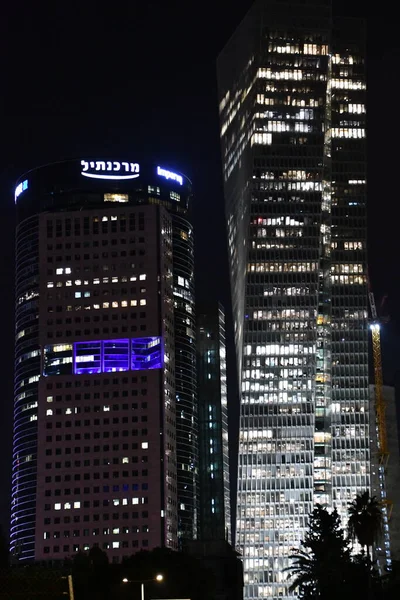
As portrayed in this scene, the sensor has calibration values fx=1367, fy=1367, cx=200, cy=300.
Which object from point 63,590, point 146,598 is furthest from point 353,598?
point 63,590

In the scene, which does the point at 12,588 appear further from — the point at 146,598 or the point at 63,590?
the point at 146,598

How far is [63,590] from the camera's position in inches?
2921

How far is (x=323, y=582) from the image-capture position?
19762cm

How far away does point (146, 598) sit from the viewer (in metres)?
199

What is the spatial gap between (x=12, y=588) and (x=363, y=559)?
131m

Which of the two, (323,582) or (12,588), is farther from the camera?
(323,582)

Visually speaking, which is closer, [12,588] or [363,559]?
[12,588]

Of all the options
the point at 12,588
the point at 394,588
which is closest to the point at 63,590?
the point at 12,588

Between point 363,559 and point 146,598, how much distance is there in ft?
105

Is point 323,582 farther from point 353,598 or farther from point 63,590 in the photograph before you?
point 63,590

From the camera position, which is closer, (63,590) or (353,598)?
(63,590)

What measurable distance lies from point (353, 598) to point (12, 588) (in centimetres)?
12377

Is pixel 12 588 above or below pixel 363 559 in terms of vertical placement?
below

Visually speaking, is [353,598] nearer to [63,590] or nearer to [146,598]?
[146,598]
